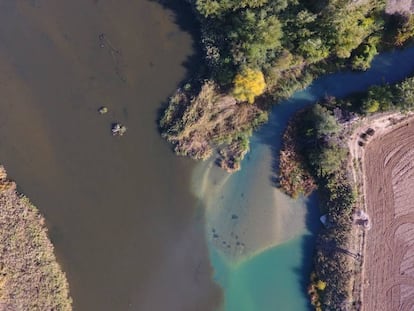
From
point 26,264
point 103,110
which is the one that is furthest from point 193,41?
point 26,264

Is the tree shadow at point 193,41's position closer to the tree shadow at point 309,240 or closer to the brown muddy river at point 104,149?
the brown muddy river at point 104,149

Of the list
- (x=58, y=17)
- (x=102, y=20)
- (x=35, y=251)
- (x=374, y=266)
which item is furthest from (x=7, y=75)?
(x=374, y=266)

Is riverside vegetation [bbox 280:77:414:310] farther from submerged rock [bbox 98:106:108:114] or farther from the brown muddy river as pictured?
submerged rock [bbox 98:106:108:114]

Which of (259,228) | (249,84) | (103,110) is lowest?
(259,228)

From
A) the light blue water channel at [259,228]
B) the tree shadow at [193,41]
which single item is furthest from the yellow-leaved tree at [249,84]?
the tree shadow at [193,41]

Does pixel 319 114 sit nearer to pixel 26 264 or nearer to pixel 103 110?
pixel 103 110

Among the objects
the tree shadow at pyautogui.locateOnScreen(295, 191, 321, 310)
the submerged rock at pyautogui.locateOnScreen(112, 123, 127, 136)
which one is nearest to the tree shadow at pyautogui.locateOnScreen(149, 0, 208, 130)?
the submerged rock at pyautogui.locateOnScreen(112, 123, 127, 136)

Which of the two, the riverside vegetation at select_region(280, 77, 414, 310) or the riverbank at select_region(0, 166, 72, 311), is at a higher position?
the riverside vegetation at select_region(280, 77, 414, 310)
